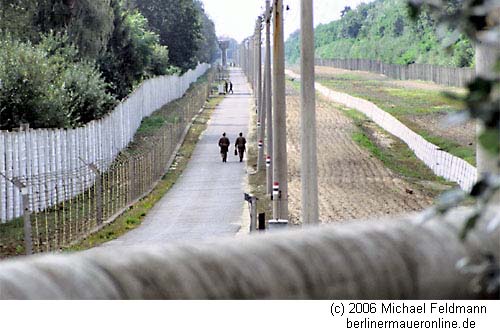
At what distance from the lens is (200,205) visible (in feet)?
107

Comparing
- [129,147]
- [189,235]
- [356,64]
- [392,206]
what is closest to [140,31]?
[129,147]

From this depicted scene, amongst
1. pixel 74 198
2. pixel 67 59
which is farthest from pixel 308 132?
pixel 67 59

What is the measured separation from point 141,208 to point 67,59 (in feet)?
45.7

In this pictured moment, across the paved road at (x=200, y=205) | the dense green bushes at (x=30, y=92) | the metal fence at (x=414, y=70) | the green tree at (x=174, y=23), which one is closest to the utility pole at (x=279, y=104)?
the paved road at (x=200, y=205)

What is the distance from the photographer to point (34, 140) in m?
28.6

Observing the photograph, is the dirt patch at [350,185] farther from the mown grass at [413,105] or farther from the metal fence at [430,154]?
the mown grass at [413,105]

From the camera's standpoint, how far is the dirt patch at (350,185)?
29.5 m

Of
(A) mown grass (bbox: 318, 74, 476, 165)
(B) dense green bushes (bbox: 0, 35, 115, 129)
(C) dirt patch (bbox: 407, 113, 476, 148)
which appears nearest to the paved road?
(B) dense green bushes (bbox: 0, 35, 115, 129)

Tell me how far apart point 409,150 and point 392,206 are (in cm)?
2140

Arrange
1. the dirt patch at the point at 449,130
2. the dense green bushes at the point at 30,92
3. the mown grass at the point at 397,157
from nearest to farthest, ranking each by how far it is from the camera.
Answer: the dense green bushes at the point at 30,92
the mown grass at the point at 397,157
the dirt patch at the point at 449,130

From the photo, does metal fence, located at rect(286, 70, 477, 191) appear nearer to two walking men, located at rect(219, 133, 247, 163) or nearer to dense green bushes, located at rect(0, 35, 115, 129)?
two walking men, located at rect(219, 133, 247, 163)

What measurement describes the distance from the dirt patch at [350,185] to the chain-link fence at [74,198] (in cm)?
432

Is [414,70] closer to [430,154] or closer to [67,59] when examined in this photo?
[430,154]
